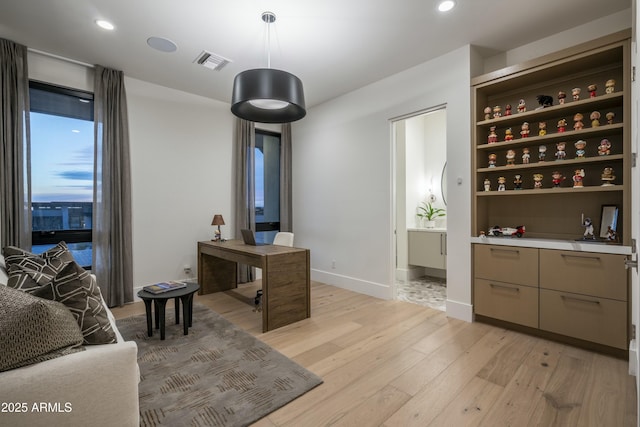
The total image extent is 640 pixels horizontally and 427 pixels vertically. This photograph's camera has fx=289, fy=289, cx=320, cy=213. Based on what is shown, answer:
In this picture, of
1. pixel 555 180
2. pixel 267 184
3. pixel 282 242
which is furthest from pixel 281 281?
pixel 555 180

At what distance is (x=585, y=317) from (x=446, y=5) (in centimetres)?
287

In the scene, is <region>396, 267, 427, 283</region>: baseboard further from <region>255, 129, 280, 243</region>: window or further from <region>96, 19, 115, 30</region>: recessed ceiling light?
<region>96, 19, 115, 30</region>: recessed ceiling light

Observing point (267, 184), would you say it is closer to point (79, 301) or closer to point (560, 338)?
point (79, 301)

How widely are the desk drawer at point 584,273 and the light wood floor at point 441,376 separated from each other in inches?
20.6

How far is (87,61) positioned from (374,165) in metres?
3.74

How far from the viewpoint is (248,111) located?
2.69 m

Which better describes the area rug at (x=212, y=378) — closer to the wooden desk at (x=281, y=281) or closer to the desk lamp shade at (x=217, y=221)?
the wooden desk at (x=281, y=281)

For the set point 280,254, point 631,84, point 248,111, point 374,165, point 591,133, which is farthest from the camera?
point 374,165

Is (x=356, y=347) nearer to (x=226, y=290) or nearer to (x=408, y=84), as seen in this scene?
(x=226, y=290)

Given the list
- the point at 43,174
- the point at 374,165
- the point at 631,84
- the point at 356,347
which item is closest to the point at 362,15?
the point at 374,165

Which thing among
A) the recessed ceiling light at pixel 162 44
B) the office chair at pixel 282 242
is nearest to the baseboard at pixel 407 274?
the office chair at pixel 282 242

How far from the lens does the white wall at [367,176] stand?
317 centimetres

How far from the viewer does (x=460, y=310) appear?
10.4 feet

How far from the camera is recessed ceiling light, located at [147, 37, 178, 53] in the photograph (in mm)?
2914
